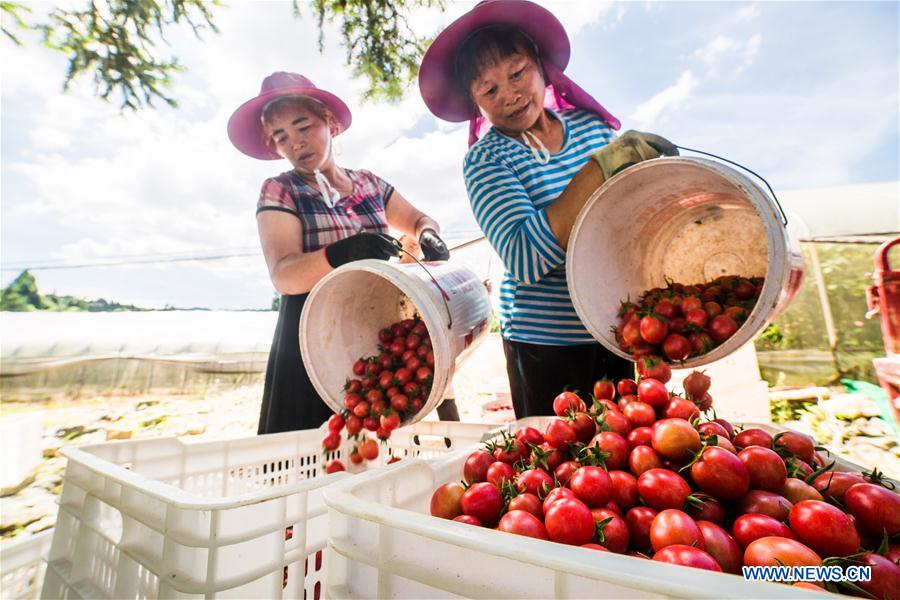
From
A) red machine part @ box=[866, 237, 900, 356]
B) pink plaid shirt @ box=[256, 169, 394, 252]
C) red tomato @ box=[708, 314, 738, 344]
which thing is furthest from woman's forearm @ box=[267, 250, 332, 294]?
red machine part @ box=[866, 237, 900, 356]

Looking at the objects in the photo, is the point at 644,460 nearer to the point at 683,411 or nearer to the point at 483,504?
the point at 683,411

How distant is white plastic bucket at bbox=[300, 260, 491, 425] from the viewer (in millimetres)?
1352

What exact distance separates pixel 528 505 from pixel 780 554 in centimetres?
38

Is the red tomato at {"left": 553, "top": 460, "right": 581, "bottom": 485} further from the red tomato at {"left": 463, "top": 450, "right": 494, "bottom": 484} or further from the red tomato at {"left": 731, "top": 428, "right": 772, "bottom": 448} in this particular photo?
the red tomato at {"left": 731, "top": 428, "right": 772, "bottom": 448}

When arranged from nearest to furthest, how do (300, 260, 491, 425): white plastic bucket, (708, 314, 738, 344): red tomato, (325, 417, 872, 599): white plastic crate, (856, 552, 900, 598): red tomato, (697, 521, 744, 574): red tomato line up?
1. (325, 417, 872, 599): white plastic crate
2. (856, 552, 900, 598): red tomato
3. (697, 521, 744, 574): red tomato
4. (708, 314, 738, 344): red tomato
5. (300, 260, 491, 425): white plastic bucket

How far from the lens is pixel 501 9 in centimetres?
160

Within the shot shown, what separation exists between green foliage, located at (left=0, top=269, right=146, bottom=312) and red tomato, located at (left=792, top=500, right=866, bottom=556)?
17701 mm

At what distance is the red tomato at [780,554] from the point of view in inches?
23.5

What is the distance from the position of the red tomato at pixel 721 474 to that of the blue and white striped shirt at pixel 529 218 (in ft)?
2.42

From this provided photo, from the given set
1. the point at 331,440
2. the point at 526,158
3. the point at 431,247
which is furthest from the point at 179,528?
the point at 526,158

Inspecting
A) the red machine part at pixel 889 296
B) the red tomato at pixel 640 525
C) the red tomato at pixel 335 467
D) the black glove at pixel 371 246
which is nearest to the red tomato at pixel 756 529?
the red tomato at pixel 640 525

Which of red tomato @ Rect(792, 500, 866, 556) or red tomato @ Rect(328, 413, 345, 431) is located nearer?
red tomato @ Rect(792, 500, 866, 556)

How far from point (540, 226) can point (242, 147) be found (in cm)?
212

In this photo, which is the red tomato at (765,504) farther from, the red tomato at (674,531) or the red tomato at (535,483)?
the red tomato at (535,483)
